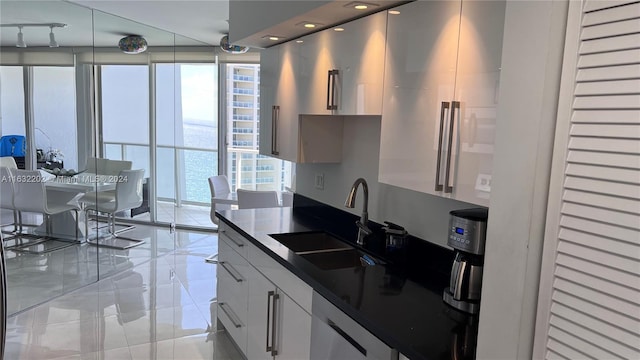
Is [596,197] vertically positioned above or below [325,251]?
above

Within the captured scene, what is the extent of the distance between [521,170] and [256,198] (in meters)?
3.85

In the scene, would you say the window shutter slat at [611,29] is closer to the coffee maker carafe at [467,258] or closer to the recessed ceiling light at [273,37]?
the coffee maker carafe at [467,258]

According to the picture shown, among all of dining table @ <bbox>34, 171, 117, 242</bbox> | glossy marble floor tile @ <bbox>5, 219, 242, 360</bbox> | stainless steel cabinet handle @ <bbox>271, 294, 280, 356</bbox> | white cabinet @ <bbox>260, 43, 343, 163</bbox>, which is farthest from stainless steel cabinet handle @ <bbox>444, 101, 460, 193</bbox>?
dining table @ <bbox>34, 171, 117, 242</bbox>

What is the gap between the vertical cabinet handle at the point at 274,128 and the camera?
3191 millimetres

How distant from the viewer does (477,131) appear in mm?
1522

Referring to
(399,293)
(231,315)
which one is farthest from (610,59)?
(231,315)

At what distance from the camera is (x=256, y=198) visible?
4648 mm

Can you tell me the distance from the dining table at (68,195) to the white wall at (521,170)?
3.94m

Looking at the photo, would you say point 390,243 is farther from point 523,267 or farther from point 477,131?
point 523,267

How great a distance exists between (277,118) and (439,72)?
168 centimetres

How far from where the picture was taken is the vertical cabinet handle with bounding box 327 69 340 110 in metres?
2.41

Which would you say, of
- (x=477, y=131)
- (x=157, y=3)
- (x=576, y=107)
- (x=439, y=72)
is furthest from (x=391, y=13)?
(x=157, y=3)

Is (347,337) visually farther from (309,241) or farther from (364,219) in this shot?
(309,241)

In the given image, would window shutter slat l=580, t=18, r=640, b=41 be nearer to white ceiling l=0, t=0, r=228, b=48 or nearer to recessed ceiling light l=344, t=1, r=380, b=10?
recessed ceiling light l=344, t=1, r=380, b=10
